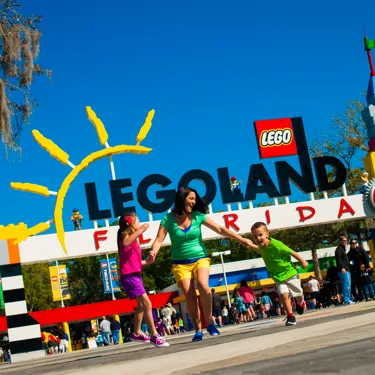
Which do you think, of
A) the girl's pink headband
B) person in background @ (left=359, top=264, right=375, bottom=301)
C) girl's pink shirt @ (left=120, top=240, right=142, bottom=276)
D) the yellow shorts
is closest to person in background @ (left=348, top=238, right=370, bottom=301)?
person in background @ (left=359, top=264, right=375, bottom=301)

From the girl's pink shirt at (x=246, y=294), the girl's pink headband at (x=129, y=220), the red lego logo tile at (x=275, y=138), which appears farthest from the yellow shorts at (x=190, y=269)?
the red lego logo tile at (x=275, y=138)

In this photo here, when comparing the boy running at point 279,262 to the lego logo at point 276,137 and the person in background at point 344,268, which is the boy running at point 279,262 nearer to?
the person in background at point 344,268

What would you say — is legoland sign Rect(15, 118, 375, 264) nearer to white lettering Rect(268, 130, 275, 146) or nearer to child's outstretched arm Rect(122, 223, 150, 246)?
white lettering Rect(268, 130, 275, 146)

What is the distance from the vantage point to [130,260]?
8500mm

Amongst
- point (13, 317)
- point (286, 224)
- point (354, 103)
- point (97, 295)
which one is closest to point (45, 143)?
point (13, 317)

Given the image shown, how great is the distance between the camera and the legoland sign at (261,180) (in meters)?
22.1

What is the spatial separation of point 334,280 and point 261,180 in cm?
444

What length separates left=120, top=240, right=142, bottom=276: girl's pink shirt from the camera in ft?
27.7

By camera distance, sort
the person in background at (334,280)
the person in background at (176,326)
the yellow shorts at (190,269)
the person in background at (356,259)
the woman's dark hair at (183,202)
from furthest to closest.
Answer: the person in background at (176,326) → the person in background at (334,280) → the person in background at (356,259) → the woman's dark hair at (183,202) → the yellow shorts at (190,269)

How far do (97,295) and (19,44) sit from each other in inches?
2125

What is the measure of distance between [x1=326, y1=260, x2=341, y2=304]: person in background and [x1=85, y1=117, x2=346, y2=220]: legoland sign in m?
3.10

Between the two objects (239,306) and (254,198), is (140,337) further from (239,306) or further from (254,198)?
(239,306)

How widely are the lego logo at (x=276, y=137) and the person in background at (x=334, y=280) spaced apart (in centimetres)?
484

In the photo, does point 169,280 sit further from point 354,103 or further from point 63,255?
point 63,255
